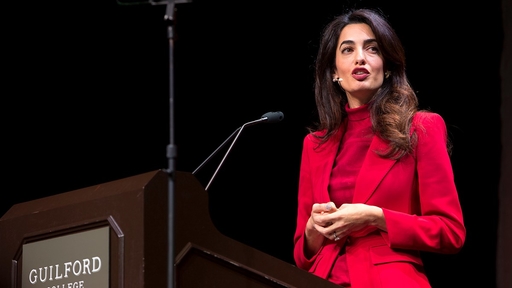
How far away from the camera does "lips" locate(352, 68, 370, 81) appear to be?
9.09ft

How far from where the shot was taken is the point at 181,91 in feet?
15.2

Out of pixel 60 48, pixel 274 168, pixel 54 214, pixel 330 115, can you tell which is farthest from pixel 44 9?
pixel 54 214

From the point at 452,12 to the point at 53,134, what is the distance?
7.39 ft

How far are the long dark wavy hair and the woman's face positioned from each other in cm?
3

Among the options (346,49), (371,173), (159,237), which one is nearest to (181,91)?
(346,49)

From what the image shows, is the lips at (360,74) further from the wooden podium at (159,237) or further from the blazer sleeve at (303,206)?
the wooden podium at (159,237)

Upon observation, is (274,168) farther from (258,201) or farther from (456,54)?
(456,54)

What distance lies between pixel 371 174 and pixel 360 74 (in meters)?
0.41

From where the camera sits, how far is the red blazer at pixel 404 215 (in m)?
2.39

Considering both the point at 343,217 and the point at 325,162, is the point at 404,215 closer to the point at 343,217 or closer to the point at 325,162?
the point at 343,217

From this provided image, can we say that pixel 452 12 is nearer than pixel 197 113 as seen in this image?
Yes

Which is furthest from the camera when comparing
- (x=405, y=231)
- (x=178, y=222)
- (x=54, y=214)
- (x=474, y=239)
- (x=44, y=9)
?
(x=44, y=9)

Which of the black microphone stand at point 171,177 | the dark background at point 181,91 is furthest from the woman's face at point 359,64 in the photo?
the dark background at point 181,91

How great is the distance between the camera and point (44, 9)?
14.3 feet
